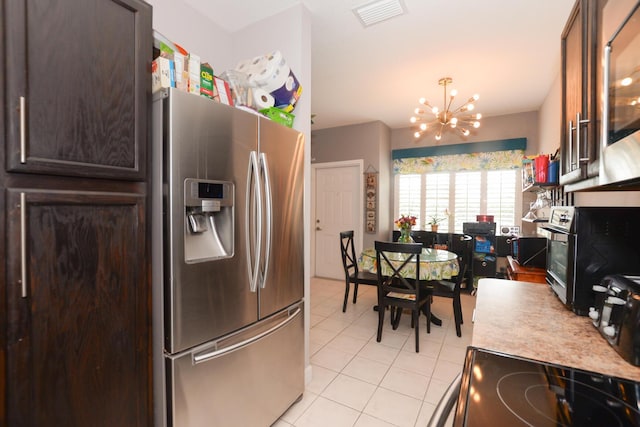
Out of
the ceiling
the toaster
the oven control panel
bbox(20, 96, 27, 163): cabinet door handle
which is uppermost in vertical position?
the ceiling

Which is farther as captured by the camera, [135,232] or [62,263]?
[135,232]

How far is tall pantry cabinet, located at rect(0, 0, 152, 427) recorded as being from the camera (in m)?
0.86

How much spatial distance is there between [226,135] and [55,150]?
61 cm

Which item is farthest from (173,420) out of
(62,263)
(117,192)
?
(117,192)

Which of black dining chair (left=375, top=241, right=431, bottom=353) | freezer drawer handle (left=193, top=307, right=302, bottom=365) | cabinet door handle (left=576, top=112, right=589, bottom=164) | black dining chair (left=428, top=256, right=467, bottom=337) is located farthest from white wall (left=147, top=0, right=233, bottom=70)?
black dining chair (left=428, top=256, right=467, bottom=337)

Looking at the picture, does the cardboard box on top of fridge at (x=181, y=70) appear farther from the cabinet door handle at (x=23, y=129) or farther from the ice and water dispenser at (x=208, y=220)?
the cabinet door handle at (x=23, y=129)

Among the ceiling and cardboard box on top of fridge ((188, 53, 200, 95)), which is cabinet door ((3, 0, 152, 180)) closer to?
cardboard box on top of fridge ((188, 53, 200, 95))

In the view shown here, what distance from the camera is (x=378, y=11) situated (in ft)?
6.92

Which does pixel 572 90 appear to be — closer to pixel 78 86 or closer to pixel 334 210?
pixel 78 86

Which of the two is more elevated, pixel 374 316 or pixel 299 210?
pixel 299 210

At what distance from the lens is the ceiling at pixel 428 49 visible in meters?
2.09

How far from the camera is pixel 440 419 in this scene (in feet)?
2.21

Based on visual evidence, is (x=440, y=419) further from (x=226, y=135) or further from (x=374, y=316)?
(x=374, y=316)

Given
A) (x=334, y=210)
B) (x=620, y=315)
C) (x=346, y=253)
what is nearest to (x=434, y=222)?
(x=334, y=210)
